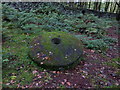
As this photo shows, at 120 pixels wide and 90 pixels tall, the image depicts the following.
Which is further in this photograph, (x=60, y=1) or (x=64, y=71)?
(x=60, y=1)

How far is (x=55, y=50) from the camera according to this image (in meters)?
4.21

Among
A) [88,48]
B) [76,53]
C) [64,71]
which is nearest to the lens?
[64,71]

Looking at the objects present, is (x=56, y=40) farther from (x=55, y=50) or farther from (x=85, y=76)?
(x=85, y=76)

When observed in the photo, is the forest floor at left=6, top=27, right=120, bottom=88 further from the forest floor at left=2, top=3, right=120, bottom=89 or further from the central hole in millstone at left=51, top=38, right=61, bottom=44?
the central hole in millstone at left=51, top=38, right=61, bottom=44

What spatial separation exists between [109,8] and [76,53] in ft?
31.5

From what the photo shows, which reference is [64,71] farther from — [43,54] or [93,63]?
[93,63]

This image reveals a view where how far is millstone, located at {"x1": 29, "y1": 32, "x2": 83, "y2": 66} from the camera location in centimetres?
400

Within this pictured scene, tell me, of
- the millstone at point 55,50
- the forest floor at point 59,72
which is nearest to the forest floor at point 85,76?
the forest floor at point 59,72

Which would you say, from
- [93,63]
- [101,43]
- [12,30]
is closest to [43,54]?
[93,63]

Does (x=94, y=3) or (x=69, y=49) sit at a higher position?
(x=94, y=3)

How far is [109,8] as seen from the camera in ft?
39.2

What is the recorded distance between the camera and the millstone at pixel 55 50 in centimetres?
400

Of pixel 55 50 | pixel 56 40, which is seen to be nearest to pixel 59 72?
pixel 55 50

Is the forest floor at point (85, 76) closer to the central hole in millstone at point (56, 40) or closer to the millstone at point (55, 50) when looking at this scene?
the millstone at point (55, 50)
